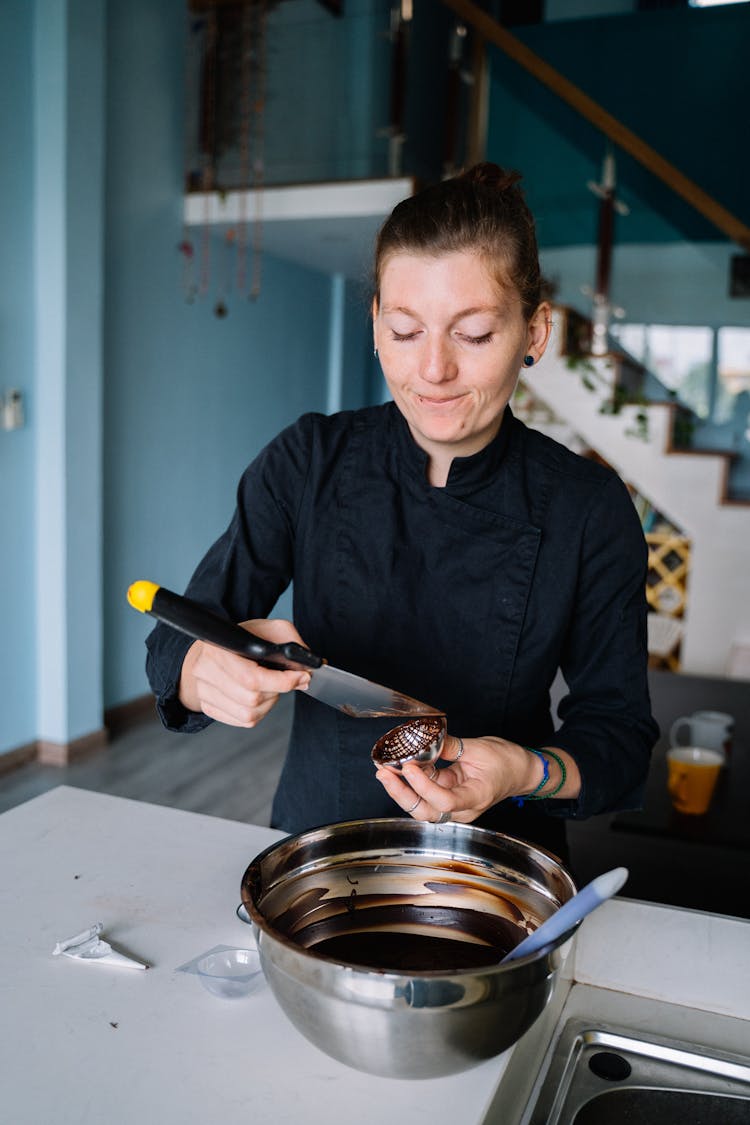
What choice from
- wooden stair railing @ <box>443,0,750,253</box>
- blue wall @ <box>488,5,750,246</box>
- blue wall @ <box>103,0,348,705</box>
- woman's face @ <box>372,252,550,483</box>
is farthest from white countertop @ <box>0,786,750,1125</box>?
wooden stair railing @ <box>443,0,750,253</box>

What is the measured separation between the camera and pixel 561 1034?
869mm

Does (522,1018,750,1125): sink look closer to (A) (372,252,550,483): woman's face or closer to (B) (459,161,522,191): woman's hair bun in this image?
(A) (372,252,550,483): woman's face

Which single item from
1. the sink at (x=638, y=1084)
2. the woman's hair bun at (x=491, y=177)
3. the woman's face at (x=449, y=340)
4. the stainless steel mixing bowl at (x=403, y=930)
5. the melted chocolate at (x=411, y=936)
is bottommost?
the sink at (x=638, y=1084)

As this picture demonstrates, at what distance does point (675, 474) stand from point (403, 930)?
15.6 ft

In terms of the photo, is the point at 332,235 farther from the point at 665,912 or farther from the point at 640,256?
the point at 665,912

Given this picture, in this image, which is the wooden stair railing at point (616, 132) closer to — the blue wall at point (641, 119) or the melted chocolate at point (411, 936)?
the blue wall at point (641, 119)

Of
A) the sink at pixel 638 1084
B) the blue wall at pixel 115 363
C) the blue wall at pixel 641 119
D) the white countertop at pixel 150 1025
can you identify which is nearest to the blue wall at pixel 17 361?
the blue wall at pixel 115 363

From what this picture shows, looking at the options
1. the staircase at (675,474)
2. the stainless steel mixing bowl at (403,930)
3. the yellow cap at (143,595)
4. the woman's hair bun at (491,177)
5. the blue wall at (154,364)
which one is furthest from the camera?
the staircase at (675,474)

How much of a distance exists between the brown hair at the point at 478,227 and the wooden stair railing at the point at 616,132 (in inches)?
175

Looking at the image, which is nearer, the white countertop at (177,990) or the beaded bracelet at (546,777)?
the white countertop at (177,990)

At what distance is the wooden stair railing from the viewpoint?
504 centimetres

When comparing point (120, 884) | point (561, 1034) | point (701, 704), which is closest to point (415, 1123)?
point (561, 1034)

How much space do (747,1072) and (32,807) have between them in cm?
83

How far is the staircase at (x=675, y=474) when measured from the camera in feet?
17.2
